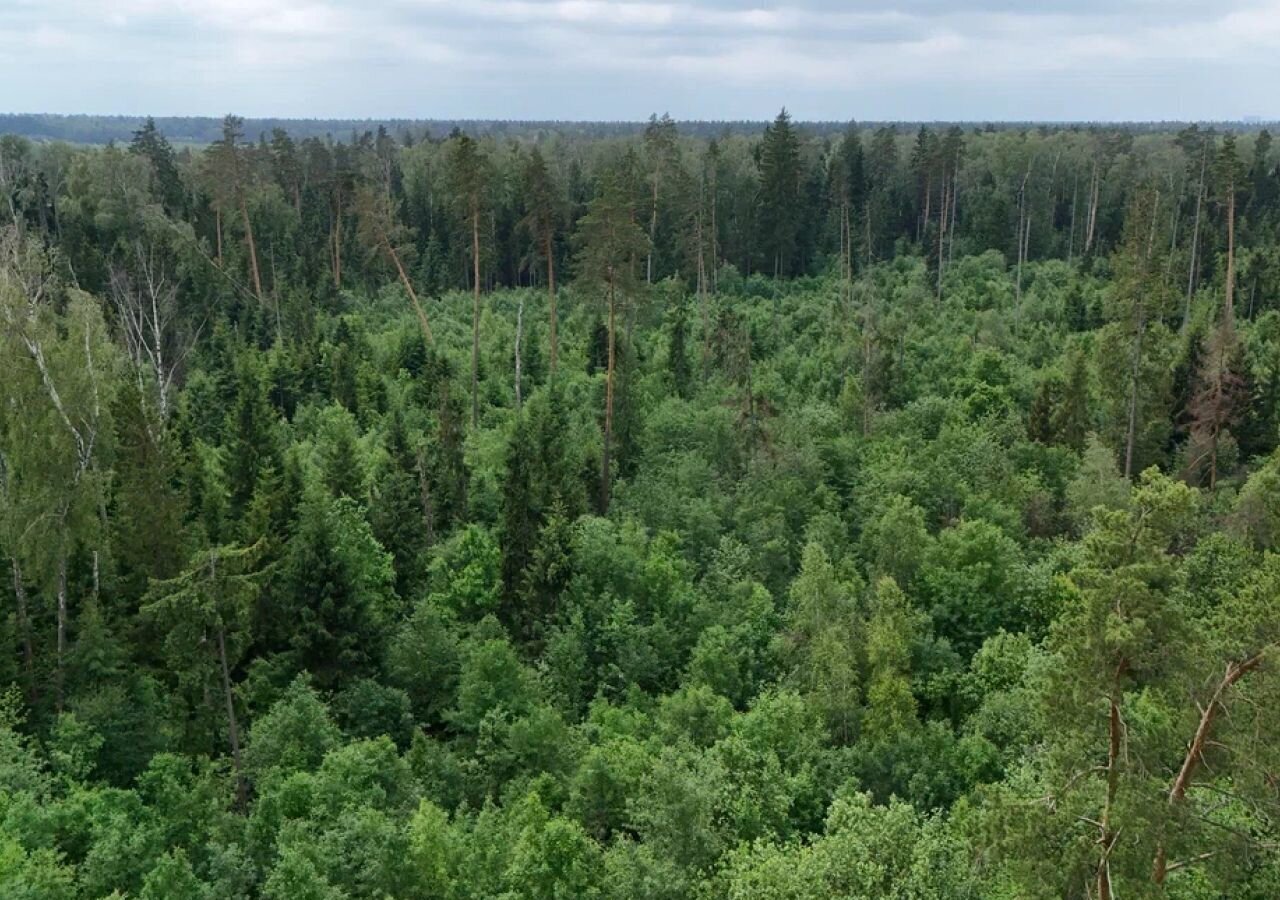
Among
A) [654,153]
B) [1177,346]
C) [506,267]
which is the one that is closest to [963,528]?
[1177,346]

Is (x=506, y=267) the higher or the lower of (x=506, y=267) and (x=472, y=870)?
the higher

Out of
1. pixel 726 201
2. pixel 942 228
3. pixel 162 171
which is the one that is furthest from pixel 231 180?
pixel 942 228

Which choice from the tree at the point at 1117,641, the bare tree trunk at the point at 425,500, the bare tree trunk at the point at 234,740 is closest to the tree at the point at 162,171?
the bare tree trunk at the point at 425,500

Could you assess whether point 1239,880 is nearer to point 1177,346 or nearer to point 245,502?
point 245,502

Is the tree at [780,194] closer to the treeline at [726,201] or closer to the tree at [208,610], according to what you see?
the treeline at [726,201]

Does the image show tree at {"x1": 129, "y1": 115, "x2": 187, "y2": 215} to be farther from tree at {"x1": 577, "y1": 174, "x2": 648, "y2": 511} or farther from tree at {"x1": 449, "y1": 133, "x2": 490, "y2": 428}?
tree at {"x1": 577, "y1": 174, "x2": 648, "y2": 511}
